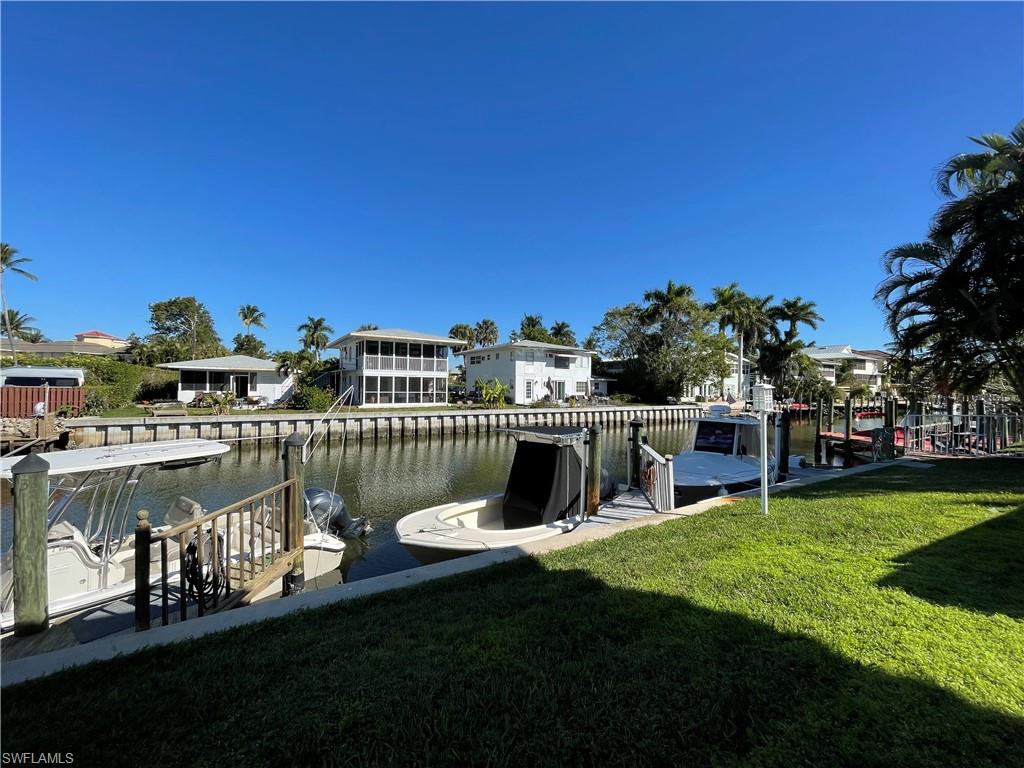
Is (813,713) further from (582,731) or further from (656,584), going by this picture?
(656,584)

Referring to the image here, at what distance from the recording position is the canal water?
31.0ft

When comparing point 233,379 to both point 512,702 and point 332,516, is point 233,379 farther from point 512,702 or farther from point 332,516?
point 512,702

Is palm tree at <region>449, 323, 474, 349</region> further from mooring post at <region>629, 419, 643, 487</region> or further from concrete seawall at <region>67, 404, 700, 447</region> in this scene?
mooring post at <region>629, 419, 643, 487</region>

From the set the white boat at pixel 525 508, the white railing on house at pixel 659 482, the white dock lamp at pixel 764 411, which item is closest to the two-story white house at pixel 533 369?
the white boat at pixel 525 508

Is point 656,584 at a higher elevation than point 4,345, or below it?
below

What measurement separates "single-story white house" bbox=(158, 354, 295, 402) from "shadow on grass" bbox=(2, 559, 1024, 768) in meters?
32.7

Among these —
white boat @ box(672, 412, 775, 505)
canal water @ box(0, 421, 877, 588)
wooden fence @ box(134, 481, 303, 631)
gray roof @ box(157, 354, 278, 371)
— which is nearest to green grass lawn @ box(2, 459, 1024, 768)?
wooden fence @ box(134, 481, 303, 631)

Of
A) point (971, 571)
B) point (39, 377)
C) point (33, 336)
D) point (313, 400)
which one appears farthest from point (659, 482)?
point (33, 336)

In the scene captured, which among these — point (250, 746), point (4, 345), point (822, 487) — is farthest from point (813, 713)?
point (4, 345)

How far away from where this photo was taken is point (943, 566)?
14.0 ft

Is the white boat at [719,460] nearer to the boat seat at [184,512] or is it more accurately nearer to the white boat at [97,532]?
the white boat at [97,532]

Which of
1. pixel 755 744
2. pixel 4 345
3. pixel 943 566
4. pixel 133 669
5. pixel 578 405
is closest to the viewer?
pixel 755 744

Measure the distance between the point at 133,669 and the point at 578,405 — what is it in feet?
122

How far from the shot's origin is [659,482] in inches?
311
